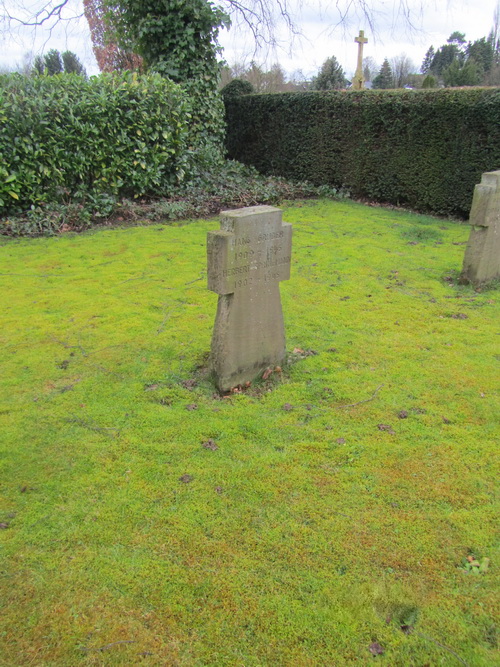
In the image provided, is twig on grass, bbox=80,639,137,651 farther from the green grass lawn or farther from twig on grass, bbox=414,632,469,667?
twig on grass, bbox=414,632,469,667

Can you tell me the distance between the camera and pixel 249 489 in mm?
3258

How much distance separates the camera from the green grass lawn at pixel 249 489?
94.0 inches

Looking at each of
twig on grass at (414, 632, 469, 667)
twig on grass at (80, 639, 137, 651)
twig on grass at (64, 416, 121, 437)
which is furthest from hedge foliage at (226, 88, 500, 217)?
twig on grass at (80, 639, 137, 651)

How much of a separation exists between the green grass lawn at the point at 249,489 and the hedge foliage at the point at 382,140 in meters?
5.54

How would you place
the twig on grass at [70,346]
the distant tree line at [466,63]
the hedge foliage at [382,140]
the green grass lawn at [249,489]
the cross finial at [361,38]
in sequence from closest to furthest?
the green grass lawn at [249,489] → the twig on grass at [70,346] → the hedge foliage at [382,140] → the cross finial at [361,38] → the distant tree line at [466,63]

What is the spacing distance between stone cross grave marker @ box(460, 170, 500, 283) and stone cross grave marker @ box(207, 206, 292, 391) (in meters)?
3.34

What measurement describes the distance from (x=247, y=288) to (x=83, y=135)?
7.34m

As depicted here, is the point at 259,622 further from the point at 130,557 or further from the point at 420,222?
the point at 420,222

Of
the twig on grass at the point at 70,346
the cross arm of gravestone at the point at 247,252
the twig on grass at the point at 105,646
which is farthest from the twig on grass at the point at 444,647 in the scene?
the twig on grass at the point at 70,346

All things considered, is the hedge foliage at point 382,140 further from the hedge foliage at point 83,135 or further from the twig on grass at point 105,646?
the twig on grass at point 105,646

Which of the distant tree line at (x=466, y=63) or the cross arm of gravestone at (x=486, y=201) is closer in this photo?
the cross arm of gravestone at (x=486, y=201)

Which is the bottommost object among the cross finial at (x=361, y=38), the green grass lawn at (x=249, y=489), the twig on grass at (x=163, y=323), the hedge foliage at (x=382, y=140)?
the green grass lawn at (x=249, y=489)

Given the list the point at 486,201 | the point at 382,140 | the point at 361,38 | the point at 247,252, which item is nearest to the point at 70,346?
the point at 247,252

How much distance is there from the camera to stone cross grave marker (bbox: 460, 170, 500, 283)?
20.5ft
